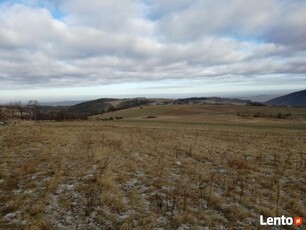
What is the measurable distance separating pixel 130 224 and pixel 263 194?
16.0 ft

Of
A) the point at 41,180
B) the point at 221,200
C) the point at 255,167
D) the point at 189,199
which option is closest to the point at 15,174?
the point at 41,180

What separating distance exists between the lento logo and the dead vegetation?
0.59 feet

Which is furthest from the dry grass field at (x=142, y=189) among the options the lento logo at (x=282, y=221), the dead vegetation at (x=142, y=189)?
the lento logo at (x=282, y=221)

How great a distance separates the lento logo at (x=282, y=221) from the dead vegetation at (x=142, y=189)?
180 millimetres

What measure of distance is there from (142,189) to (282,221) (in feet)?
14.4

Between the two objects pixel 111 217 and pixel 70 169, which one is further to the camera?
pixel 70 169

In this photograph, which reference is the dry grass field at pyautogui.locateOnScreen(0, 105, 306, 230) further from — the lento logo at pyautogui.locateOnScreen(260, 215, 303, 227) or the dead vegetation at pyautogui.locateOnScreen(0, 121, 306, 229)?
the lento logo at pyautogui.locateOnScreen(260, 215, 303, 227)

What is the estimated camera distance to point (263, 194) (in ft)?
28.3

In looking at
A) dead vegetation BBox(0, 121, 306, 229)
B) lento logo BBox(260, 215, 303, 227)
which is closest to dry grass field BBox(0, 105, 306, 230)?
dead vegetation BBox(0, 121, 306, 229)

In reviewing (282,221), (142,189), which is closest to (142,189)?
(142,189)

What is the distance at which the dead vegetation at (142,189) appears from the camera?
6.76 m

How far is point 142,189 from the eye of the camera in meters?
8.77

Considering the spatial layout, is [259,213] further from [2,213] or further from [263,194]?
[2,213]

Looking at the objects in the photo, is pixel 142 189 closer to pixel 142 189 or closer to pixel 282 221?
pixel 142 189
